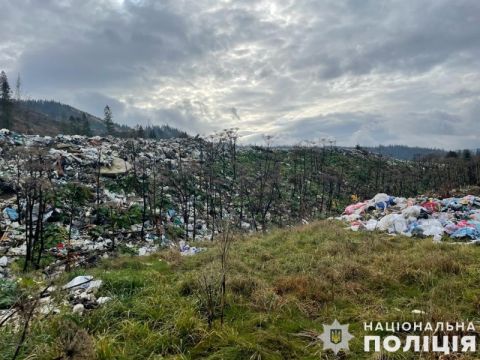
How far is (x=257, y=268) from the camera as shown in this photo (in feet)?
18.9

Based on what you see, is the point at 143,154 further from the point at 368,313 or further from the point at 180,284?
the point at 368,313

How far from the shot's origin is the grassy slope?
314 centimetres

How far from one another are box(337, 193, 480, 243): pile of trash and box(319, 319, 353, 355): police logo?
4.91 metres

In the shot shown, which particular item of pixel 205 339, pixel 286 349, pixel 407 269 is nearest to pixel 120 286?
pixel 205 339

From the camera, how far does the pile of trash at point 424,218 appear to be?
7488 mm

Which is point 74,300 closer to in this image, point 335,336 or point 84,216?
point 335,336

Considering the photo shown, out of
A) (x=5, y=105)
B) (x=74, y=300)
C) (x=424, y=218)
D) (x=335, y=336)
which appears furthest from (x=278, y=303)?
(x=5, y=105)

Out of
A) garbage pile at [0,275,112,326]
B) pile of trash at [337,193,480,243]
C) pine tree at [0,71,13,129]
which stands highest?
pine tree at [0,71,13,129]

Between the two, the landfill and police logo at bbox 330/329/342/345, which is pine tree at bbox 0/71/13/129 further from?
police logo at bbox 330/329/342/345

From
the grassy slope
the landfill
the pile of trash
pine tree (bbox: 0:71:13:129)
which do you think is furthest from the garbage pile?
pine tree (bbox: 0:71:13:129)

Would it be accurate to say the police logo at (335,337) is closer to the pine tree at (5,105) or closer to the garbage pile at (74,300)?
the garbage pile at (74,300)

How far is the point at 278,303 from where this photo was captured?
4.05 meters

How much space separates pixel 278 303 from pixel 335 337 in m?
0.91

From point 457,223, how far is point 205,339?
749cm
